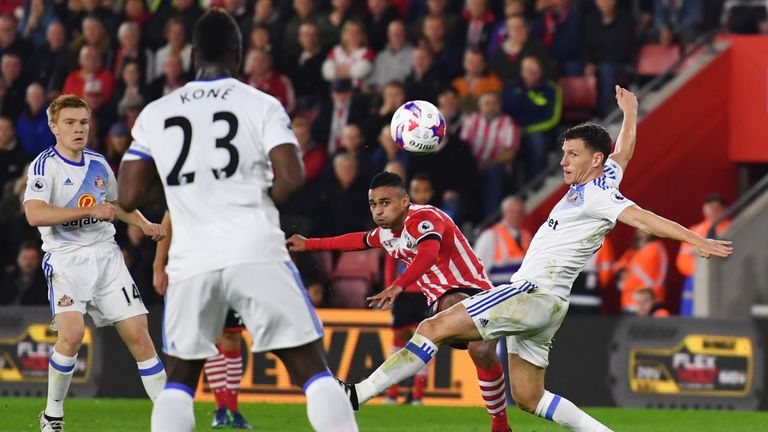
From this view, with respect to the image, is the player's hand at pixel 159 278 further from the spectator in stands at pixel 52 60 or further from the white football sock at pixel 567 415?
the spectator in stands at pixel 52 60

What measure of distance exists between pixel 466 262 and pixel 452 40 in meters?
7.91

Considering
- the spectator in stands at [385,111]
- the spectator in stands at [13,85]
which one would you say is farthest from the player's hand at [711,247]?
the spectator in stands at [13,85]

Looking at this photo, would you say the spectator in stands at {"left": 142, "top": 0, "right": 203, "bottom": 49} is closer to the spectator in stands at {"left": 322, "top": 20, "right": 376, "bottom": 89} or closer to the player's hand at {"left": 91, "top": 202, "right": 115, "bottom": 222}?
the spectator in stands at {"left": 322, "top": 20, "right": 376, "bottom": 89}

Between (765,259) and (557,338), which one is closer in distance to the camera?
(557,338)

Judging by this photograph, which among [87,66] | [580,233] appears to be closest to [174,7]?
[87,66]

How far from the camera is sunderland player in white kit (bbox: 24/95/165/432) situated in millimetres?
9531

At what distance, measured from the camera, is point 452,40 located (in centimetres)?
1717

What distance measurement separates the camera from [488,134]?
16047 mm

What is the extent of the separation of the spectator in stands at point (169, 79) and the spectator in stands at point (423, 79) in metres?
2.81

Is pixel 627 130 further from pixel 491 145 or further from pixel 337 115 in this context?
pixel 337 115

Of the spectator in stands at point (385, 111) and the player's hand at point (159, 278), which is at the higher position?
the spectator in stands at point (385, 111)

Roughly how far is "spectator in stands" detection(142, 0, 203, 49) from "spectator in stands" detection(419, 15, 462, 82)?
3.18m

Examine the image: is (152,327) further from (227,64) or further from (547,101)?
(227,64)

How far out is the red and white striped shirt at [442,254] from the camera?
9.48 metres
